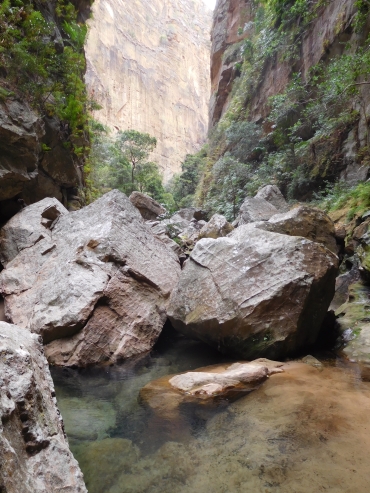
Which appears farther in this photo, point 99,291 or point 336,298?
A: point 336,298

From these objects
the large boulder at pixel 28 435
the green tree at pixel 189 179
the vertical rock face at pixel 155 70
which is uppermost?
the vertical rock face at pixel 155 70

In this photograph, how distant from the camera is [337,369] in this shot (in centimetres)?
412

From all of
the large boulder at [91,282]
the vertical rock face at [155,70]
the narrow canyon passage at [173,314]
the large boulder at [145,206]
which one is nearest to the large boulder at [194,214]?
the large boulder at [145,206]

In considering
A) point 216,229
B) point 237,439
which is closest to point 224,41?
point 216,229

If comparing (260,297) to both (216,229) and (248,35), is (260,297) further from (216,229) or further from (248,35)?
(248,35)

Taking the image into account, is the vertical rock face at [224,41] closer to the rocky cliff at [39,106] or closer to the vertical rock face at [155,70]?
the rocky cliff at [39,106]

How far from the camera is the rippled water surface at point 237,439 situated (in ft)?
7.32

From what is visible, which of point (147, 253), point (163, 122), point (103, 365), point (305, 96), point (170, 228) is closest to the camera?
point (103, 365)

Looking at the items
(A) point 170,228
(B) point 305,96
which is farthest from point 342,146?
(A) point 170,228

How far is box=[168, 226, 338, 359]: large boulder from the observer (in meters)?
4.52

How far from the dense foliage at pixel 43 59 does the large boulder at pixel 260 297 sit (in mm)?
6117

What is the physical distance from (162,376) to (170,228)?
25.5ft

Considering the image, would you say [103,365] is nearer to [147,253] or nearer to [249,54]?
[147,253]

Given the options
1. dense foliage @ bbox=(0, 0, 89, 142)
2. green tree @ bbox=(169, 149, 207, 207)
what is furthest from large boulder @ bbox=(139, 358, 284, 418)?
green tree @ bbox=(169, 149, 207, 207)
